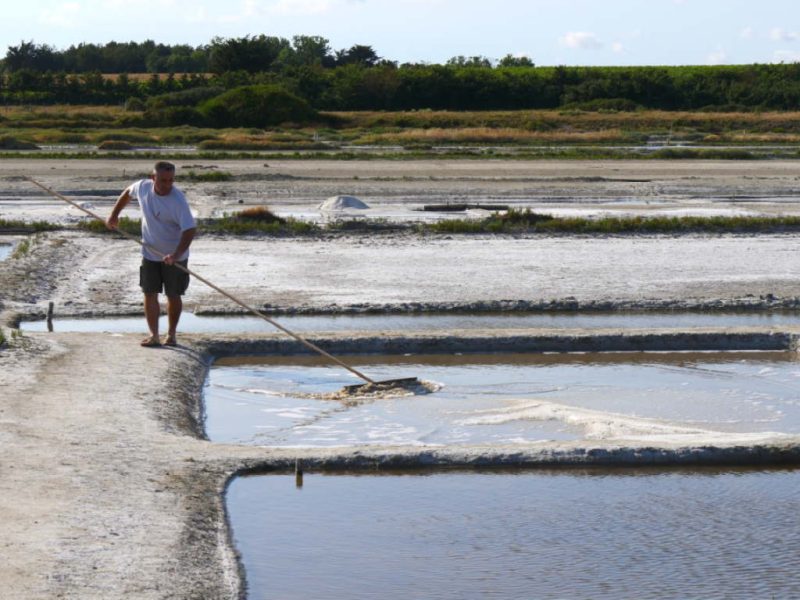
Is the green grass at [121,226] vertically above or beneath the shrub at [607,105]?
beneath

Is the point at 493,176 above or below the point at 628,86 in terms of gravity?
below

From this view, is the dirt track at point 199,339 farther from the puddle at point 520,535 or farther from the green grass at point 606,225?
the green grass at point 606,225

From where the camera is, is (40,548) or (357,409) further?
(357,409)

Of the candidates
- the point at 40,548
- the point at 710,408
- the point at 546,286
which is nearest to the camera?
the point at 40,548

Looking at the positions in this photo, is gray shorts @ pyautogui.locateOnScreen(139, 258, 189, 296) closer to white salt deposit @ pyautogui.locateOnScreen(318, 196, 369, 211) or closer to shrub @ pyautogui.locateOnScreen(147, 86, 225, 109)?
→ white salt deposit @ pyautogui.locateOnScreen(318, 196, 369, 211)

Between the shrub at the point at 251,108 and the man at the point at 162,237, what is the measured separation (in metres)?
50.9

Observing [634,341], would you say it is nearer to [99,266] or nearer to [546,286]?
[546,286]

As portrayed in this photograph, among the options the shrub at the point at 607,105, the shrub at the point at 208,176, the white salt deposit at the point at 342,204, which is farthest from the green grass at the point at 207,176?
the shrub at the point at 607,105

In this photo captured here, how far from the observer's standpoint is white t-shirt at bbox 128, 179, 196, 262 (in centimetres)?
1054

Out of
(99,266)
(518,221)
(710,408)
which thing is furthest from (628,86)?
(710,408)

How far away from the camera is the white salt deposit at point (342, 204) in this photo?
84.4 feet

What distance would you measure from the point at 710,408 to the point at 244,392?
3.48 m

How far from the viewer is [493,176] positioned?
113 feet

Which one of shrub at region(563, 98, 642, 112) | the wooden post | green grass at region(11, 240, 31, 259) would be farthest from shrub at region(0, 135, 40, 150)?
shrub at region(563, 98, 642, 112)
